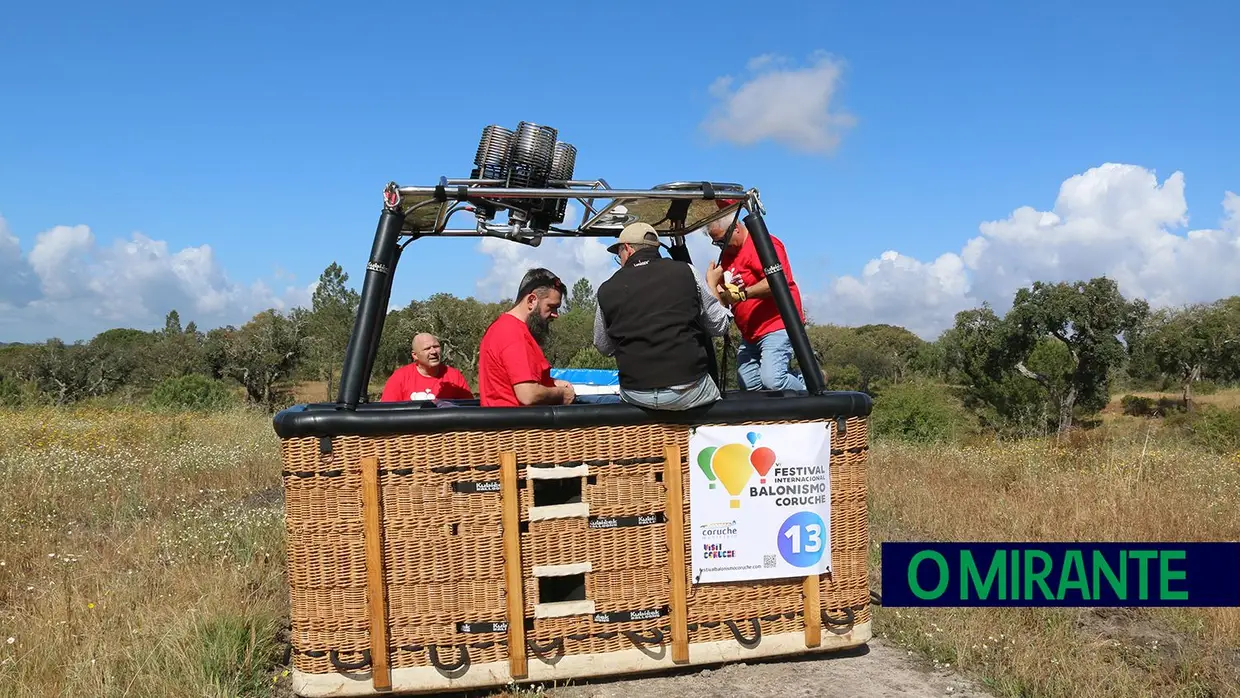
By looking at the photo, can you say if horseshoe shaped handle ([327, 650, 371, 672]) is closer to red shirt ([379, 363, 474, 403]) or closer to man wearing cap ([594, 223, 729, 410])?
man wearing cap ([594, 223, 729, 410])

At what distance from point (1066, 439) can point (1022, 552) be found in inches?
285

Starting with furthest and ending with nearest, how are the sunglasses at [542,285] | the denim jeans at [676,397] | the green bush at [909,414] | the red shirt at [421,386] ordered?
1. the green bush at [909,414]
2. the red shirt at [421,386]
3. the sunglasses at [542,285]
4. the denim jeans at [676,397]

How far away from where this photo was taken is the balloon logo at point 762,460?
418 centimetres

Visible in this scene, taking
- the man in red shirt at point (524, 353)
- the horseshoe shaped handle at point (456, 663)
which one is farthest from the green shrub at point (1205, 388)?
the horseshoe shaped handle at point (456, 663)

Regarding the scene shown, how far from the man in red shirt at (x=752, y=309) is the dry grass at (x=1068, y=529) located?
4.84 ft

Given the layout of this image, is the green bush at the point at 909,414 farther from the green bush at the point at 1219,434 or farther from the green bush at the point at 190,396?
the green bush at the point at 190,396

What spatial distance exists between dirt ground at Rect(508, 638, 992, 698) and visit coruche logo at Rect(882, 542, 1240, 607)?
2.70ft

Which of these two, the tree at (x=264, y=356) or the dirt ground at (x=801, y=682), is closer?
the dirt ground at (x=801, y=682)

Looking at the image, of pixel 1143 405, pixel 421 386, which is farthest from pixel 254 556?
pixel 1143 405

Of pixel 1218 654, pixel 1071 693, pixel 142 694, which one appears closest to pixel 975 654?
pixel 1071 693

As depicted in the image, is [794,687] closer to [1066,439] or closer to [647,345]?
[647,345]

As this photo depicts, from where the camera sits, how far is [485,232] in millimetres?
4852

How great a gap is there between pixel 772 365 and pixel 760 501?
1290 mm

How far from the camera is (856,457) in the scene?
4371 mm
